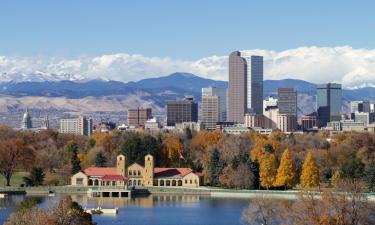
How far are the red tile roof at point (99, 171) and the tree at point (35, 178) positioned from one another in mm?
4336

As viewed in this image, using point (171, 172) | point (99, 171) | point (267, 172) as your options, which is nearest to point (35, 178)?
point (99, 171)

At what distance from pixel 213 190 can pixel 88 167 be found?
1610 centimetres


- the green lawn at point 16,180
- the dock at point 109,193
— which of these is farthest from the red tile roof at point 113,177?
the green lawn at point 16,180

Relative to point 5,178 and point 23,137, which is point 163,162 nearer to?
point 5,178

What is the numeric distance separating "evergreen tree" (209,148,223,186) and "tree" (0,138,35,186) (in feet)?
51.8

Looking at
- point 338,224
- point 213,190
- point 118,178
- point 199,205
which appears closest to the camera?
point 338,224

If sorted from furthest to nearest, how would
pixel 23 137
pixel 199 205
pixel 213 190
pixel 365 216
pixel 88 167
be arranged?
pixel 23 137
pixel 88 167
pixel 213 190
pixel 199 205
pixel 365 216

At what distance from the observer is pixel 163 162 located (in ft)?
332

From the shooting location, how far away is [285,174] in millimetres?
85938

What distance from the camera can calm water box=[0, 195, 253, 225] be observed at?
6153 centimetres

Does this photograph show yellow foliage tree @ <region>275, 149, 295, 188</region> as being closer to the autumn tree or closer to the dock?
the autumn tree

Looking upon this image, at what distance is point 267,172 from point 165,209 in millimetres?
18371

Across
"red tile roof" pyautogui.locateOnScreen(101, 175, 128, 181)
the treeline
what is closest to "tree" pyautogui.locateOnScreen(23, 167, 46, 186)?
the treeline

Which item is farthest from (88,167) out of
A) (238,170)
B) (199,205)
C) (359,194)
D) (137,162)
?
(359,194)
